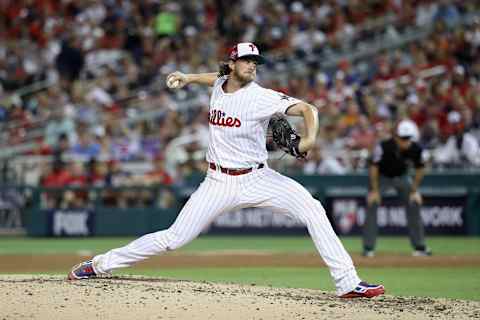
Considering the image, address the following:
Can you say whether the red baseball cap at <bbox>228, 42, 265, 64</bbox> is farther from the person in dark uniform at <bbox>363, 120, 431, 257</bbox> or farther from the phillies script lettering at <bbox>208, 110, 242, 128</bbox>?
the person in dark uniform at <bbox>363, 120, 431, 257</bbox>

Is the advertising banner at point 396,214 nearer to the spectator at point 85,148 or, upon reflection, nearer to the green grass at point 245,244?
the green grass at point 245,244

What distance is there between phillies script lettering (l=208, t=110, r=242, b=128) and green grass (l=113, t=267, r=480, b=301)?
2.44 meters

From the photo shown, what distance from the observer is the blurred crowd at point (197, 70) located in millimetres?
18781

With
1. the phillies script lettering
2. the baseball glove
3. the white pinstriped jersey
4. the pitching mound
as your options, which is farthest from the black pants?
the phillies script lettering

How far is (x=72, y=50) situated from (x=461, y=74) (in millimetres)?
8886

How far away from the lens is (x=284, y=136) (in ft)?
27.3

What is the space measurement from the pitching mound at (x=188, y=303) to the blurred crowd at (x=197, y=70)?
31.0 feet

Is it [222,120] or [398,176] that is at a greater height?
[222,120]

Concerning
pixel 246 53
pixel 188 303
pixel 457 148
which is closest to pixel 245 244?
pixel 457 148

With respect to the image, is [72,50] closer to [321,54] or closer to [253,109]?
[321,54]

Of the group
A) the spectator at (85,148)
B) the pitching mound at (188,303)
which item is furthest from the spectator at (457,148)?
the pitching mound at (188,303)

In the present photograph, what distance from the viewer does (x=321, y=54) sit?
22.1 meters

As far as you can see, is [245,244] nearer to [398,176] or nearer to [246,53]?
[398,176]

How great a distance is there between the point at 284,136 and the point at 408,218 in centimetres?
636
